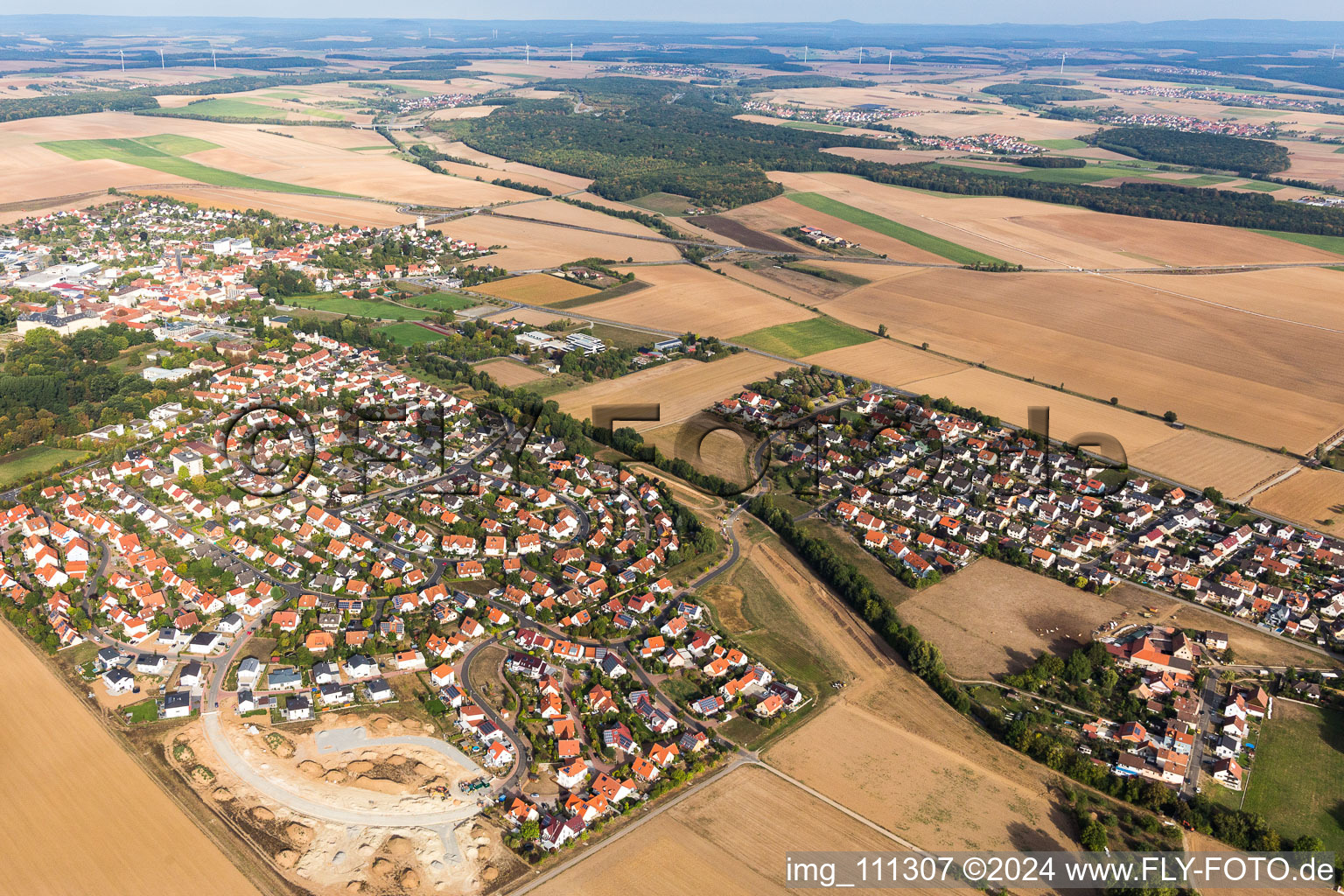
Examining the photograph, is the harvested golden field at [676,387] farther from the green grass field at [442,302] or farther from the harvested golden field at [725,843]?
the harvested golden field at [725,843]

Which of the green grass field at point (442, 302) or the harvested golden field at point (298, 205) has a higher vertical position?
the harvested golden field at point (298, 205)

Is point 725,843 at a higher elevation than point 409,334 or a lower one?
lower

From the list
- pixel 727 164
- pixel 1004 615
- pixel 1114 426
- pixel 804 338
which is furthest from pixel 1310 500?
pixel 727 164

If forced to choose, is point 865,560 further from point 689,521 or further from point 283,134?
point 283,134

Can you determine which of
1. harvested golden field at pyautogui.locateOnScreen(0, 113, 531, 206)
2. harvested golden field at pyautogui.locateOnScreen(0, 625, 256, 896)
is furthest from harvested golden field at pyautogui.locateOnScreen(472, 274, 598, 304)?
harvested golden field at pyautogui.locateOnScreen(0, 625, 256, 896)

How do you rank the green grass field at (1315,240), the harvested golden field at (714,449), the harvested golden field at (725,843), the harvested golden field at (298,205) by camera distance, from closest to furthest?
the harvested golden field at (725,843), the harvested golden field at (714,449), the green grass field at (1315,240), the harvested golden field at (298,205)

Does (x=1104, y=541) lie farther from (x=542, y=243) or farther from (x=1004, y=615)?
(x=542, y=243)

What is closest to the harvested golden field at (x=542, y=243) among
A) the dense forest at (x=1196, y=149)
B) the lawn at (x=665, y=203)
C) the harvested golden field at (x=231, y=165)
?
the harvested golden field at (x=231, y=165)
